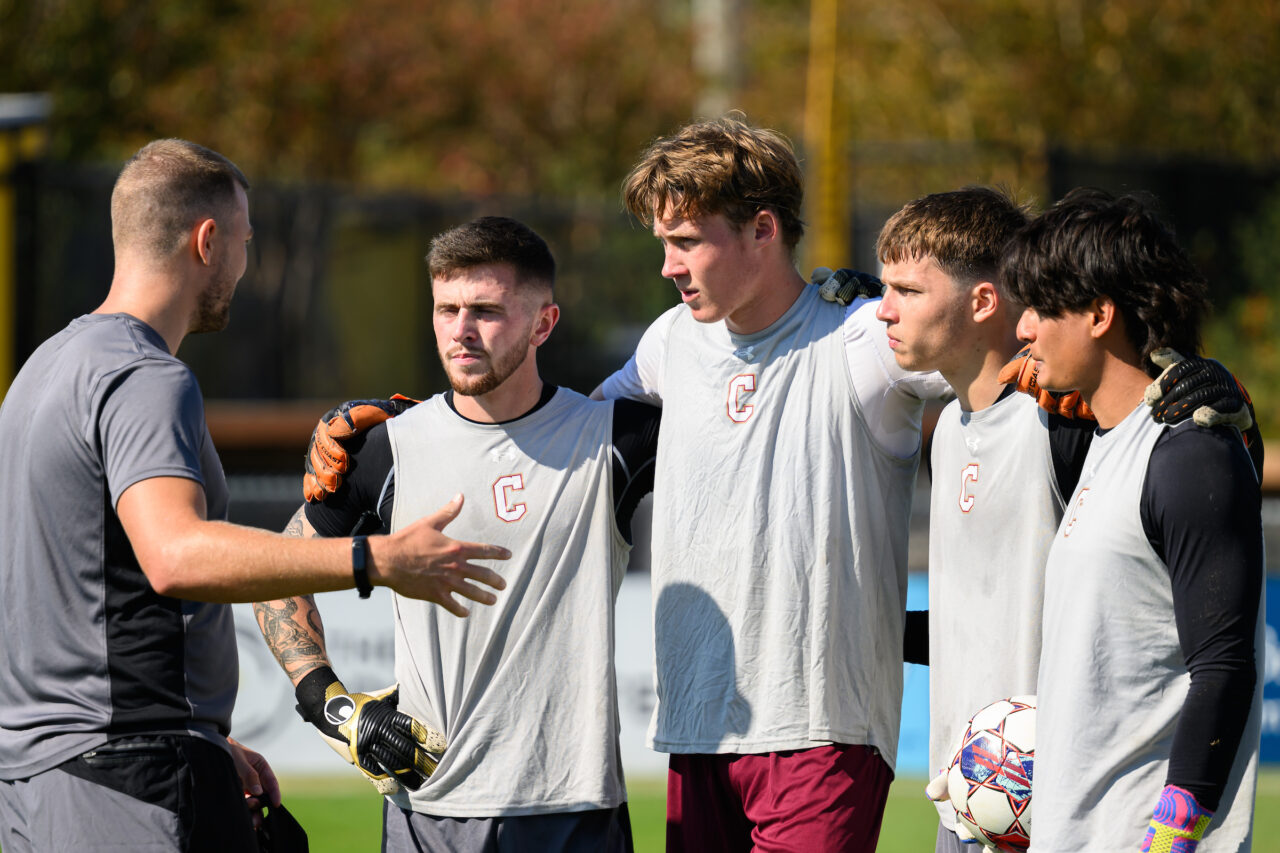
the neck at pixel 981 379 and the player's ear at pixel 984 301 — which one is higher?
the player's ear at pixel 984 301

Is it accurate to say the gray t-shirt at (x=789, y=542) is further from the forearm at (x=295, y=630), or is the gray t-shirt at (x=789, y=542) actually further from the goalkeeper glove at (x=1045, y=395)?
the forearm at (x=295, y=630)

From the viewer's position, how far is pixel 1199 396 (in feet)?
9.68

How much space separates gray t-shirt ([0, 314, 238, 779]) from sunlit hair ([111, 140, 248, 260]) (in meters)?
0.27

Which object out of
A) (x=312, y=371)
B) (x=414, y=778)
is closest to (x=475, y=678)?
(x=414, y=778)

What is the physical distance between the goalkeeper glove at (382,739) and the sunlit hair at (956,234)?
1695 millimetres

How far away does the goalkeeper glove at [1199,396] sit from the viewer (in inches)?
116

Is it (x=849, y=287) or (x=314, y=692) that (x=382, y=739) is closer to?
(x=314, y=692)

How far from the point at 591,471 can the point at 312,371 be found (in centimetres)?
1342

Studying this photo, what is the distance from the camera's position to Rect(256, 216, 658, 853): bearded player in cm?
384

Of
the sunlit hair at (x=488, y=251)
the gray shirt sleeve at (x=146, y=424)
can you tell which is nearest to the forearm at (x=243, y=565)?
the gray shirt sleeve at (x=146, y=424)

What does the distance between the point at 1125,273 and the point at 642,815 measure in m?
6.01

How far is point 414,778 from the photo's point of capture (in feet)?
12.6

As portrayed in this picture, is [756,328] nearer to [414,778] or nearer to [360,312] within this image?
[414,778]

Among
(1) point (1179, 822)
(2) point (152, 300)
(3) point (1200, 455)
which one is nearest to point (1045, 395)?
(3) point (1200, 455)
